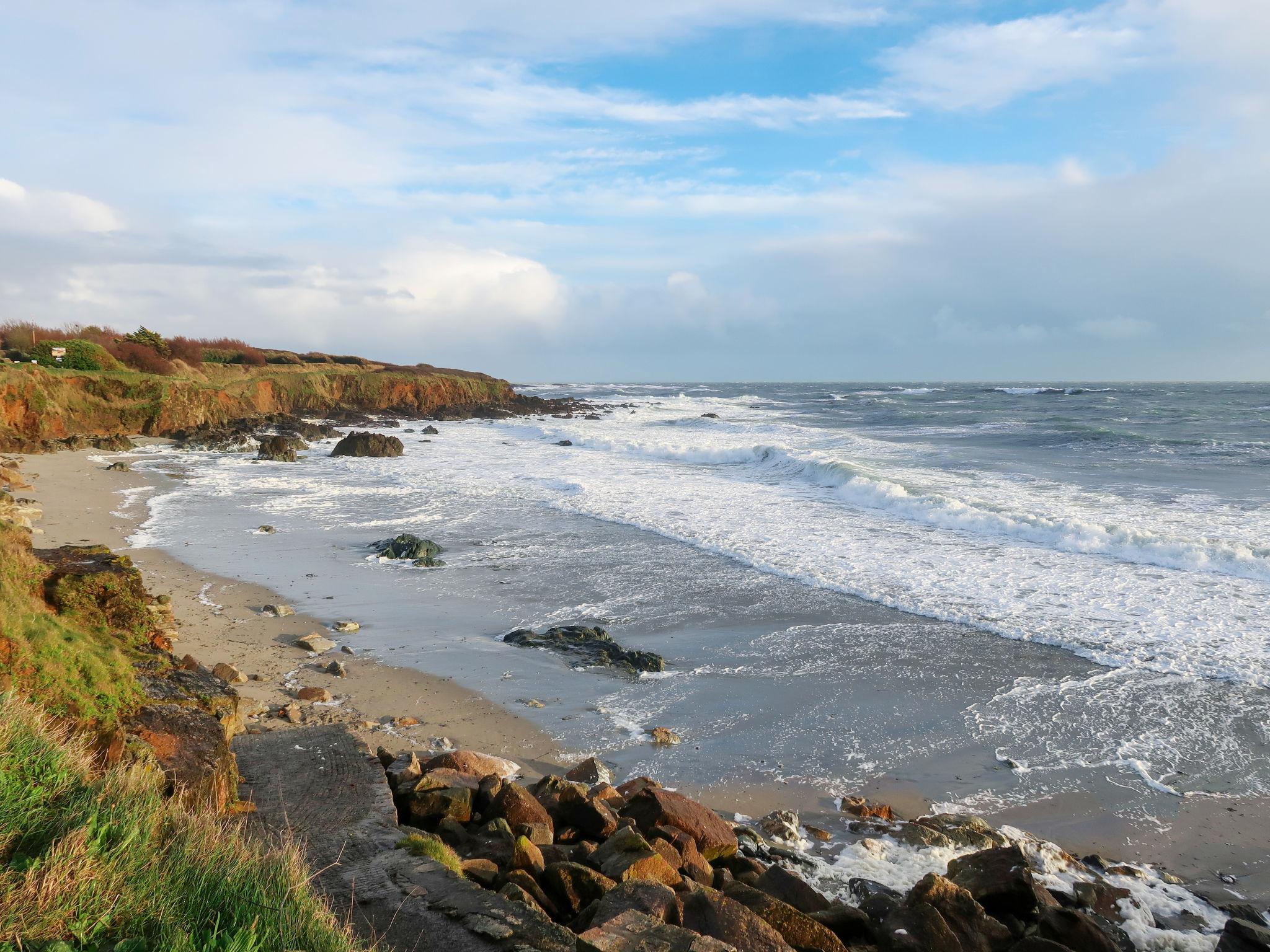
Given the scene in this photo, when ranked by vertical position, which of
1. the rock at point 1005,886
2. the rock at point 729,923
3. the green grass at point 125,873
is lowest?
the rock at point 1005,886

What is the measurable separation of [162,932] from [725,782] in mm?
3920

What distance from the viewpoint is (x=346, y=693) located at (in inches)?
270

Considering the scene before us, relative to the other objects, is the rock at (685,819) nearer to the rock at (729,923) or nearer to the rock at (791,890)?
the rock at (791,890)

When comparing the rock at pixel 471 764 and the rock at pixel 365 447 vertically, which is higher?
the rock at pixel 365 447

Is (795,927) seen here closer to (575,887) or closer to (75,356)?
(575,887)

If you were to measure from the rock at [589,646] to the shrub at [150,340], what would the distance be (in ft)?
115

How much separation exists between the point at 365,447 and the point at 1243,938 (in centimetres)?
2447

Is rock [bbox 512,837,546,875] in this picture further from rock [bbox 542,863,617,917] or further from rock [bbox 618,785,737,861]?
rock [bbox 618,785,737,861]

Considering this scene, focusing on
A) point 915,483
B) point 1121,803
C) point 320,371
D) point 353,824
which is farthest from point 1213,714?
point 320,371

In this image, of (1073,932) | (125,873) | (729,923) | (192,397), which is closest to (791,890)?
(729,923)

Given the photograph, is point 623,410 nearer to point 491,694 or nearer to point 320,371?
point 320,371

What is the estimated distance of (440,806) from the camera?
14.8ft

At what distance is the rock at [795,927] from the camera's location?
3525 mm

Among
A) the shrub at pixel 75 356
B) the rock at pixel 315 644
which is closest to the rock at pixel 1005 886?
the rock at pixel 315 644
